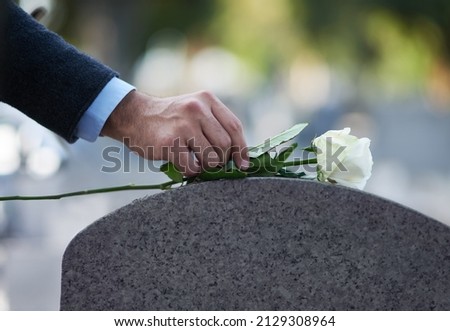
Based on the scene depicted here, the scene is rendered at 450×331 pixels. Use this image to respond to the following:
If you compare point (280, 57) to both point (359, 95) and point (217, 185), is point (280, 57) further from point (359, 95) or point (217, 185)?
point (217, 185)

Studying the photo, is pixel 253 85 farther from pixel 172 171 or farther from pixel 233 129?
pixel 233 129

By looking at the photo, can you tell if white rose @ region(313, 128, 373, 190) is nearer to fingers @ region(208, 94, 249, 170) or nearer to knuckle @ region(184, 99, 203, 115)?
fingers @ region(208, 94, 249, 170)

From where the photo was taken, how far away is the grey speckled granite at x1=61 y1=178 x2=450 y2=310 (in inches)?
123

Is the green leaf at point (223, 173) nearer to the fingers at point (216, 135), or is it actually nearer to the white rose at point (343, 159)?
the fingers at point (216, 135)

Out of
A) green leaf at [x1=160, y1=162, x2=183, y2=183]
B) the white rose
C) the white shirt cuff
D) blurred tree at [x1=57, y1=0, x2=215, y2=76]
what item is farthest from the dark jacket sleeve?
blurred tree at [x1=57, y1=0, x2=215, y2=76]

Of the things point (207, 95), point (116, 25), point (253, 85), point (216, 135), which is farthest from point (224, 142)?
point (253, 85)

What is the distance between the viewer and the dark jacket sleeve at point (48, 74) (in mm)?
3314

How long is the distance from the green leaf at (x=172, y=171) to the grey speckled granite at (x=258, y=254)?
0.31 feet

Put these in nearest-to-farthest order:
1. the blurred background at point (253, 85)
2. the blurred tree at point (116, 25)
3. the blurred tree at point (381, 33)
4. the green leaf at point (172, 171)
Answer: the green leaf at point (172, 171) → the blurred background at point (253, 85) → the blurred tree at point (116, 25) → the blurred tree at point (381, 33)

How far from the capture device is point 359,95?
35.1m

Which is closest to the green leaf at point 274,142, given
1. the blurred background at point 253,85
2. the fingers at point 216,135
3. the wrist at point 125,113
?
the fingers at point 216,135

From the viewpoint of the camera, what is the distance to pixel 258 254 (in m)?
3.18

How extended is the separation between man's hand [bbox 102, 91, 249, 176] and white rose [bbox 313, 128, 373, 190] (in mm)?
214

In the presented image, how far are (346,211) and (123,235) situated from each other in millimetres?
618
